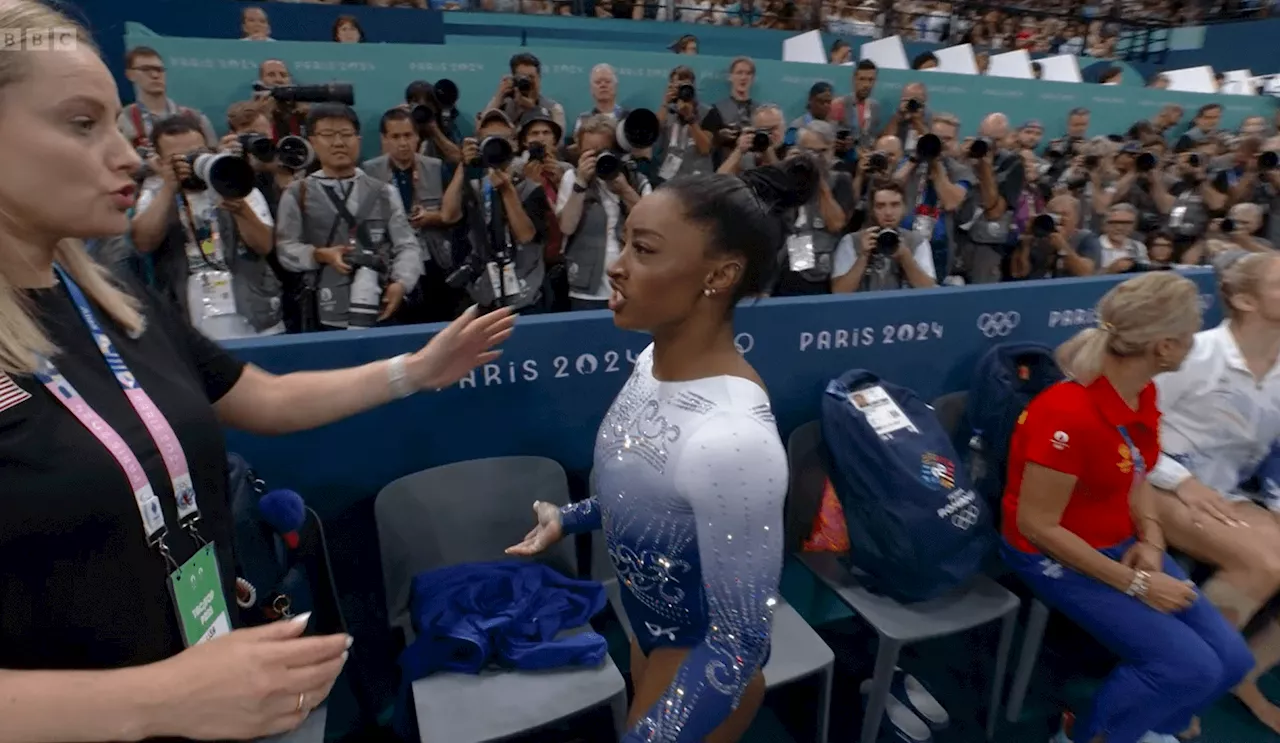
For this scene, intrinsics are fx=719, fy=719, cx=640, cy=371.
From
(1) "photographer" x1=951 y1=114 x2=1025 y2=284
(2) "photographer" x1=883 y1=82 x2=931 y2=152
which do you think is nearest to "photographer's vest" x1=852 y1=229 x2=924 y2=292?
(1) "photographer" x1=951 y1=114 x2=1025 y2=284

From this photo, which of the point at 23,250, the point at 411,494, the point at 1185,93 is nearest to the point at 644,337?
the point at 411,494

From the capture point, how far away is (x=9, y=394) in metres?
0.70

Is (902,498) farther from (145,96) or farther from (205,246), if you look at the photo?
(145,96)

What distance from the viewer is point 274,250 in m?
2.68

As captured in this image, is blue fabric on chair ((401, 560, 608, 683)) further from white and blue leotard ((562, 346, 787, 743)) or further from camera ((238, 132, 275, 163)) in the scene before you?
camera ((238, 132, 275, 163))

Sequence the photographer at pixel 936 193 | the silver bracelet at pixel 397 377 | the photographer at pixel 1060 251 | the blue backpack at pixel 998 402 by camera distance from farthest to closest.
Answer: the photographer at pixel 1060 251 < the photographer at pixel 936 193 < the blue backpack at pixel 998 402 < the silver bracelet at pixel 397 377

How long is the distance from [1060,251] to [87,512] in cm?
437

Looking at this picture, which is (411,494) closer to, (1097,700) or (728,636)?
(728,636)

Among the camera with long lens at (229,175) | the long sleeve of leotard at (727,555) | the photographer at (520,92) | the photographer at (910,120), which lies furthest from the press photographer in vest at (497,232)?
the photographer at (910,120)

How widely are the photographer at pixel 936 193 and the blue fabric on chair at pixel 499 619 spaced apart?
9.31 feet

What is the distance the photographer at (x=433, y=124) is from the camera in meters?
3.55

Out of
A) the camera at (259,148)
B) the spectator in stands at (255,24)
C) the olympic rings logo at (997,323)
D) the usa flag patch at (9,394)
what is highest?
the spectator in stands at (255,24)

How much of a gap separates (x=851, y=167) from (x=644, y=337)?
2904 mm

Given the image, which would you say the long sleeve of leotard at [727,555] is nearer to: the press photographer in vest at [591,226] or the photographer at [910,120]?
the press photographer in vest at [591,226]
